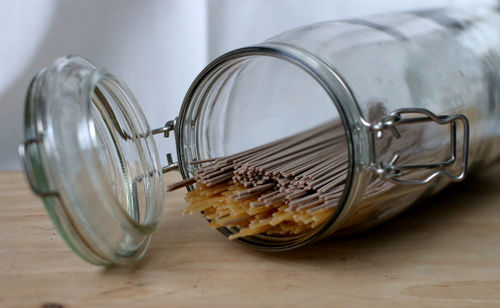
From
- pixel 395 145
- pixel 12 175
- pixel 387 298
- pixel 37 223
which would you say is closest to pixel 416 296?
pixel 387 298

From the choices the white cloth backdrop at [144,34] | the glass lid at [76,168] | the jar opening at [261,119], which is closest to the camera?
the glass lid at [76,168]

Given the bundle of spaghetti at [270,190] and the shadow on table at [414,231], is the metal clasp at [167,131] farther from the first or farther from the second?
the shadow on table at [414,231]

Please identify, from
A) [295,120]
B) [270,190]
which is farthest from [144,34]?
[270,190]

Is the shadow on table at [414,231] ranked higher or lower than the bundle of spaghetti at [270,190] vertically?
lower

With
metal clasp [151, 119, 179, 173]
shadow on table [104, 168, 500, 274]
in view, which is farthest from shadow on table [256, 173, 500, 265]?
metal clasp [151, 119, 179, 173]

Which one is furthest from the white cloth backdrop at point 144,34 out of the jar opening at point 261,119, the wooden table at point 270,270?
the wooden table at point 270,270

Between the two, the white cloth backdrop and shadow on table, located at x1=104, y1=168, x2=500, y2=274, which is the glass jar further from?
the white cloth backdrop
